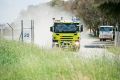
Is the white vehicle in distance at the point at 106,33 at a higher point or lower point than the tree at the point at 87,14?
lower

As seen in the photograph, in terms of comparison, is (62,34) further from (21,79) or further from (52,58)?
(21,79)

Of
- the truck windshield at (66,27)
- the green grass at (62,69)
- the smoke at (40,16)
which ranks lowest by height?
the green grass at (62,69)

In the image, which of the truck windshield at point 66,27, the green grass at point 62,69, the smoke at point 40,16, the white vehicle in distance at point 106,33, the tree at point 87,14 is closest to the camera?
the green grass at point 62,69

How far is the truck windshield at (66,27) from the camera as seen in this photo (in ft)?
121

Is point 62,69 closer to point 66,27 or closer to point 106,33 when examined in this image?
point 66,27

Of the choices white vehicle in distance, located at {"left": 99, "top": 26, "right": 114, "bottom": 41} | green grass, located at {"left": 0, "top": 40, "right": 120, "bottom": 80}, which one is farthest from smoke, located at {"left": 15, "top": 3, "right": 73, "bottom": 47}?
green grass, located at {"left": 0, "top": 40, "right": 120, "bottom": 80}

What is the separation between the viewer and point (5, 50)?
2314 cm

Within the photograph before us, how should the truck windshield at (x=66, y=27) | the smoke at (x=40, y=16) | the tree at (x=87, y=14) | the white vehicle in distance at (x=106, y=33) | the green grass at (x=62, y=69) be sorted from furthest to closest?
1. the smoke at (x=40, y=16)
2. the tree at (x=87, y=14)
3. the white vehicle in distance at (x=106, y=33)
4. the truck windshield at (x=66, y=27)
5. the green grass at (x=62, y=69)

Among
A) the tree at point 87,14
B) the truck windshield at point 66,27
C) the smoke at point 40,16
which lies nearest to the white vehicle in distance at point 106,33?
the smoke at point 40,16

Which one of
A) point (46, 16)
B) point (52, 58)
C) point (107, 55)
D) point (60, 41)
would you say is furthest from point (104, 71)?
point (46, 16)

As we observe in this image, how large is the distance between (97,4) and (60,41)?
14.7 meters

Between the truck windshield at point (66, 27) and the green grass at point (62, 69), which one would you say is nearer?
the green grass at point (62, 69)

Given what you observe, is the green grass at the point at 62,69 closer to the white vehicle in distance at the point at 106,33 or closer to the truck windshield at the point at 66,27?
the truck windshield at the point at 66,27

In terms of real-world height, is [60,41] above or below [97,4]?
below
